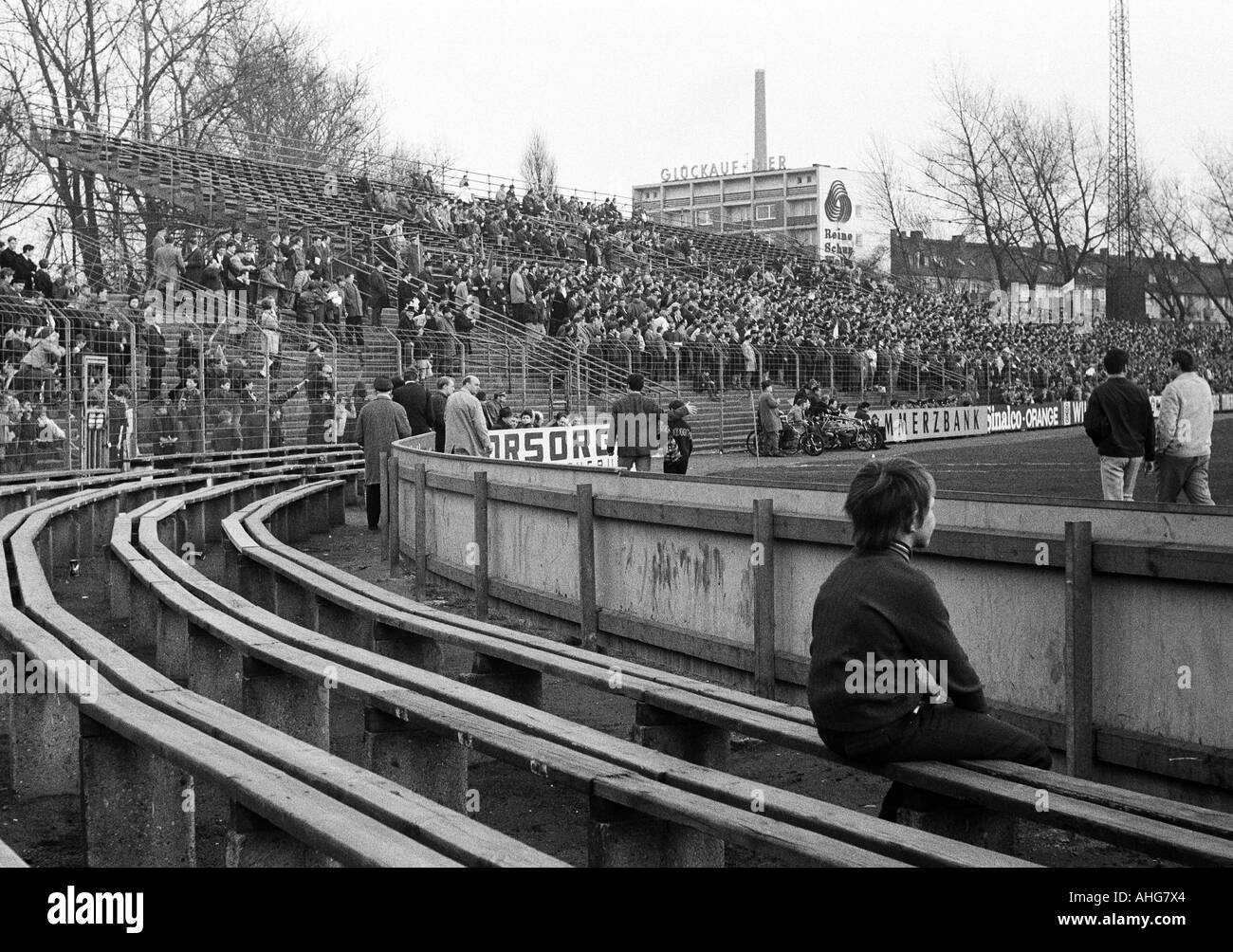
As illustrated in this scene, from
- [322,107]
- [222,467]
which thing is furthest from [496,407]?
[322,107]

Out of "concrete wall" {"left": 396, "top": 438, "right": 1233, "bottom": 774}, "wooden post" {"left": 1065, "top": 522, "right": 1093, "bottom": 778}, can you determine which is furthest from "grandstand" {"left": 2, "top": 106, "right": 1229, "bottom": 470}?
Answer: "wooden post" {"left": 1065, "top": 522, "right": 1093, "bottom": 778}

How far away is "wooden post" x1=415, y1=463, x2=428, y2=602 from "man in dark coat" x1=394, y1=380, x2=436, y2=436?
7.54 meters

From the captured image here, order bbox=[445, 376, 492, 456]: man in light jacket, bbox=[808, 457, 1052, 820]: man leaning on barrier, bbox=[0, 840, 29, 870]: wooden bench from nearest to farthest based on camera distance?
bbox=[0, 840, 29, 870]: wooden bench → bbox=[808, 457, 1052, 820]: man leaning on barrier → bbox=[445, 376, 492, 456]: man in light jacket

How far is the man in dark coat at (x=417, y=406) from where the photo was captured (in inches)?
839

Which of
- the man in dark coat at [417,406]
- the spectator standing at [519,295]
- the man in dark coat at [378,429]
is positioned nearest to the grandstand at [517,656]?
the man in dark coat at [378,429]

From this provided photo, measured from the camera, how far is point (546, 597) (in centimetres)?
1092

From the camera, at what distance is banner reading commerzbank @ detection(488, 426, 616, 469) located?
25125 millimetres

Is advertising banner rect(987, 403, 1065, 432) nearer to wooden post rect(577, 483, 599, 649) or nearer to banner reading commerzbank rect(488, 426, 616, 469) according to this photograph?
banner reading commerzbank rect(488, 426, 616, 469)

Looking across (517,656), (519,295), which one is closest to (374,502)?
(517,656)

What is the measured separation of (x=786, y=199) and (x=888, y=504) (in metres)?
137

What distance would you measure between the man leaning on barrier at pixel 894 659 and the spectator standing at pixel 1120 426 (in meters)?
9.93

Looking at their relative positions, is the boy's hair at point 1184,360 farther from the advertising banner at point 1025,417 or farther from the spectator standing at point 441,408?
the advertising banner at point 1025,417
